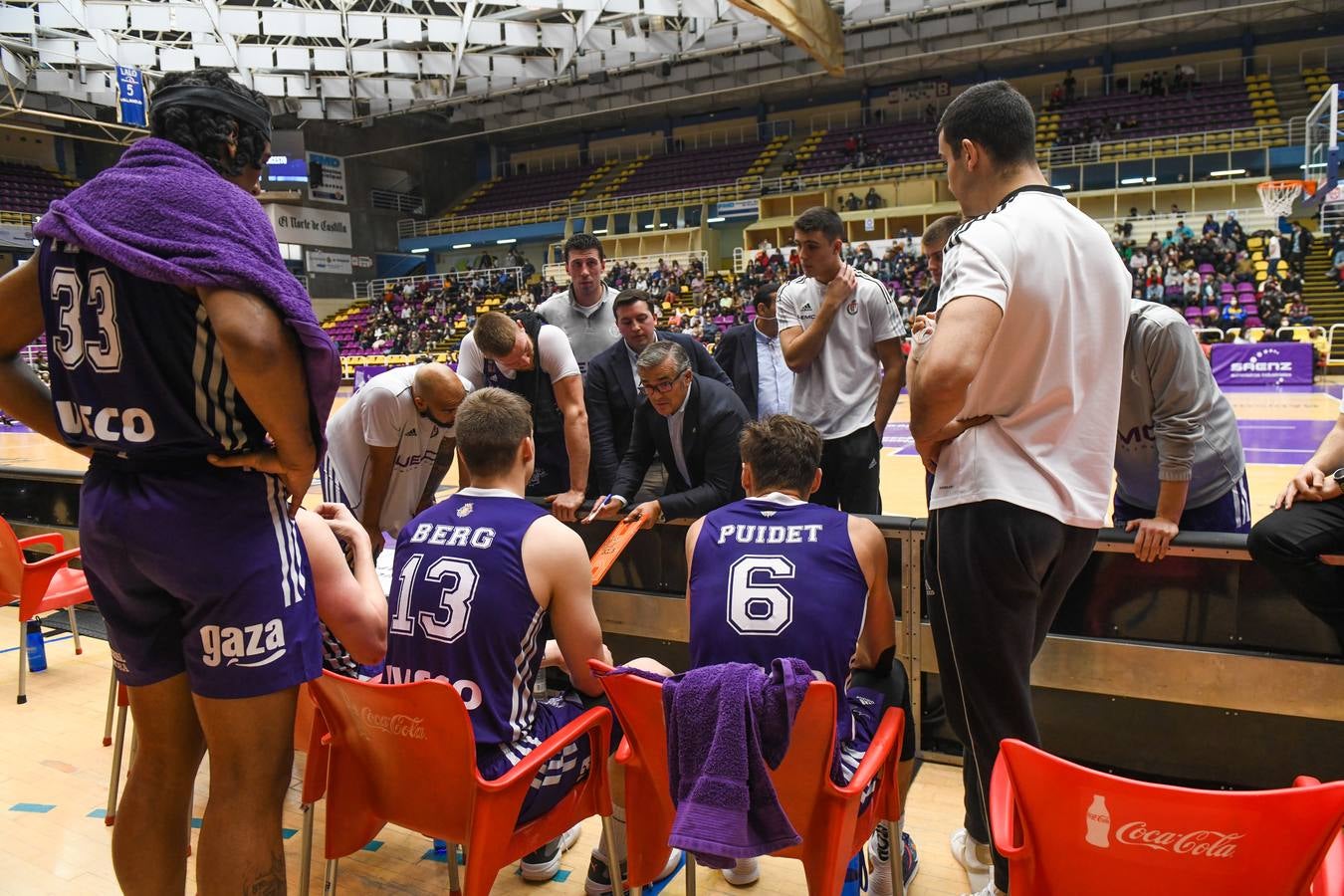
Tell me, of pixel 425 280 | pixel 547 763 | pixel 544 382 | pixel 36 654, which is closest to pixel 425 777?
pixel 547 763

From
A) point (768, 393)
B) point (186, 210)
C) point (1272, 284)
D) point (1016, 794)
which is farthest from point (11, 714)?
point (1272, 284)

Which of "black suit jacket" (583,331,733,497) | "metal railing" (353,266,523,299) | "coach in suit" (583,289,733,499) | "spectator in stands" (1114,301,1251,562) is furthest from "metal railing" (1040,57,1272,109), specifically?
"spectator in stands" (1114,301,1251,562)

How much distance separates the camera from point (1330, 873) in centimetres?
129

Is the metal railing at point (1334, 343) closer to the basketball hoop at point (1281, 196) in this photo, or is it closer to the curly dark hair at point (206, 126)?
the basketball hoop at point (1281, 196)

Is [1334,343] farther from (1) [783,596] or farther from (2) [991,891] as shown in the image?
(1) [783,596]

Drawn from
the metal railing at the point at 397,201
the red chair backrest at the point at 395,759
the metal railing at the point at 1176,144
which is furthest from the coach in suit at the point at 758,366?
the metal railing at the point at 397,201

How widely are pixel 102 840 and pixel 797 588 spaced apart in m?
2.32

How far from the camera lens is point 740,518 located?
2.10 m

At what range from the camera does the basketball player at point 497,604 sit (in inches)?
76.5

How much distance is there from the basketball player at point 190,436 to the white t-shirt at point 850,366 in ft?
7.78

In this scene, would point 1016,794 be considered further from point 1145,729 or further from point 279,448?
point 1145,729

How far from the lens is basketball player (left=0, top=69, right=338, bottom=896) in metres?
1.54

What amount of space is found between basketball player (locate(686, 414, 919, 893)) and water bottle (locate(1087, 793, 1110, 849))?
1.90ft

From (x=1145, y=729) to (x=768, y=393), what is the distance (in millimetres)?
2483
